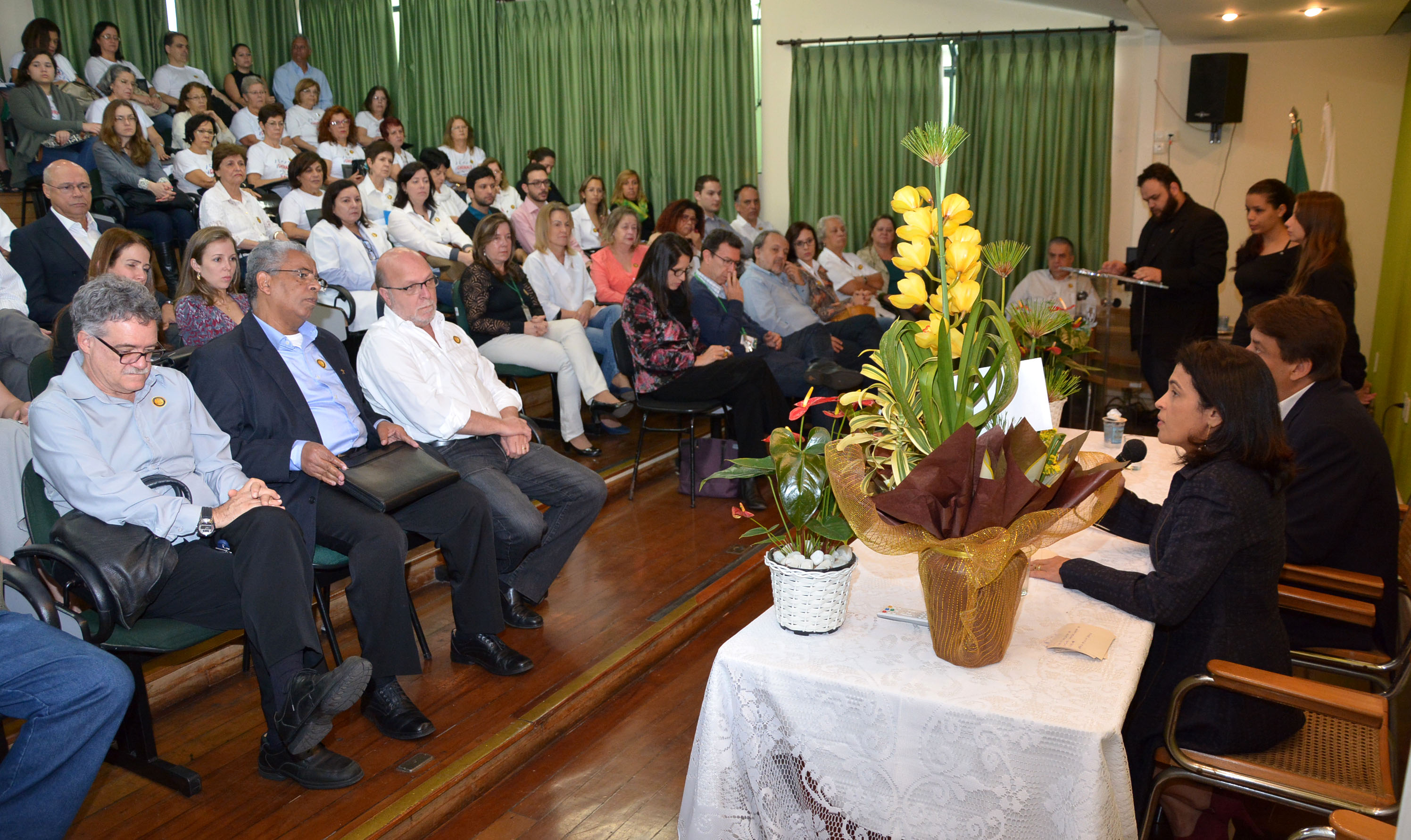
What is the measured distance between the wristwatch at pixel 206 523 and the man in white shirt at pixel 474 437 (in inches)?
31.8

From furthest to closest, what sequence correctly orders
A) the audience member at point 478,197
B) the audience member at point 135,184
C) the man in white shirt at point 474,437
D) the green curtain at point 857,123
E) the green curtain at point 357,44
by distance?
the green curtain at point 357,44 → the green curtain at point 857,123 → the audience member at point 478,197 → the audience member at point 135,184 → the man in white shirt at point 474,437

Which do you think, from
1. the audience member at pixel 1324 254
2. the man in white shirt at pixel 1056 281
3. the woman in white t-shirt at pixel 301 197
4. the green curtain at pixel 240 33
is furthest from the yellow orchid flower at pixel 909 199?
the green curtain at pixel 240 33

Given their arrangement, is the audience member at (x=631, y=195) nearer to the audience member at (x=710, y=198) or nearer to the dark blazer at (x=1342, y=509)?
the audience member at (x=710, y=198)

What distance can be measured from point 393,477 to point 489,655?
0.58 m

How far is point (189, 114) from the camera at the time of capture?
6.53 metres

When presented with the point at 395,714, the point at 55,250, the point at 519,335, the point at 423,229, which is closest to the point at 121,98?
the point at 423,229

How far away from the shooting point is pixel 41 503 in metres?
2.26

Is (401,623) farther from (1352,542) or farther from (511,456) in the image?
(1352,542)

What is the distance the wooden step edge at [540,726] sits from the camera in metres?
2.09

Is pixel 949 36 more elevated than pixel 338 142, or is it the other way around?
pixel 949 36

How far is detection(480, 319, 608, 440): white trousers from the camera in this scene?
450cm

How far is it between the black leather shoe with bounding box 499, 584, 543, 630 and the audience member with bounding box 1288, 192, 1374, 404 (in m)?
3.25

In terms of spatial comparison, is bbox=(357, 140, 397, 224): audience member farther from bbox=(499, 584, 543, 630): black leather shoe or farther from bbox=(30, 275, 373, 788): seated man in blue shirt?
bbox=(30, 275, 373, 788): seated man in blue shirt

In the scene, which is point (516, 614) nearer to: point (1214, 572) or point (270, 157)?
point (1214, 572)
